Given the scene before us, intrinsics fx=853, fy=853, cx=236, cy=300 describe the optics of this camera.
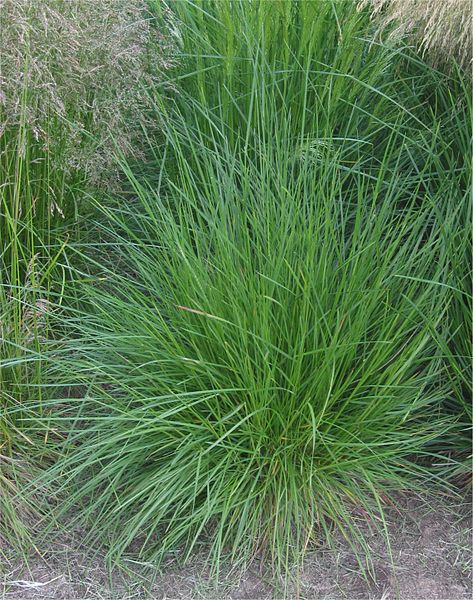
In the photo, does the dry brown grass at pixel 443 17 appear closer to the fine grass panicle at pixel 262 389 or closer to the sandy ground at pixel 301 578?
the fine grass panicle at pixel 262 389

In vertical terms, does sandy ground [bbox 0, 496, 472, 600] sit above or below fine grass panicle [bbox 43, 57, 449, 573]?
below

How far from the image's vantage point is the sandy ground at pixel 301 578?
250cm

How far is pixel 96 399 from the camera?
2729mm

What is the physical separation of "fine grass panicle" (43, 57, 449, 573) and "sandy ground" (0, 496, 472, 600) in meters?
0.07

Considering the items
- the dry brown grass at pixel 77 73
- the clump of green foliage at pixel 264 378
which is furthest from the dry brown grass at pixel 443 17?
the dry brown grass at pixel 77 73

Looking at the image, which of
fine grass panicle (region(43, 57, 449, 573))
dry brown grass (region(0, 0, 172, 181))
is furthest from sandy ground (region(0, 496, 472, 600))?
dry brown grass (region(0, 0, 172, 181))

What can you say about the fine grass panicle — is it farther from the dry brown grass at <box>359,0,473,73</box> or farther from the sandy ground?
the dry brown grass at <box>359,0,473,73</box>

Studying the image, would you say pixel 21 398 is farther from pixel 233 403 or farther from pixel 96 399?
pixel 233 403

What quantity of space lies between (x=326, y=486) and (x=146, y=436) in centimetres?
56

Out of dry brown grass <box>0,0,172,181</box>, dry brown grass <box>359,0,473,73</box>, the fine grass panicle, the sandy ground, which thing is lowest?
the sandy ground

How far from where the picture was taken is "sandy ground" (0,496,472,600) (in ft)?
8.19

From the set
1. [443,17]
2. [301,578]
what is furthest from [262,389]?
[443,17]

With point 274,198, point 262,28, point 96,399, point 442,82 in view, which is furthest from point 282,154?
point 96,399

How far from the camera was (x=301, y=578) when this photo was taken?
2525 millimetres
